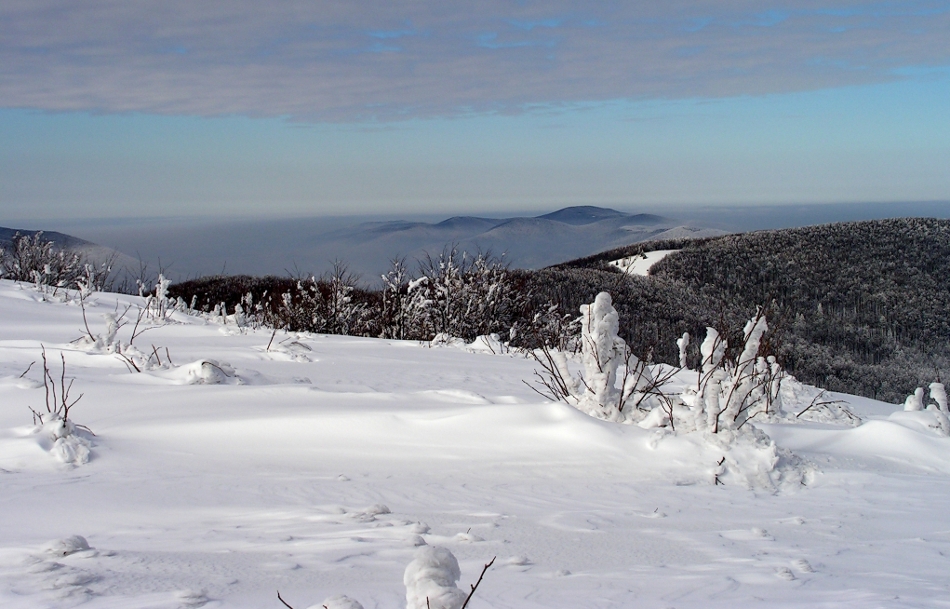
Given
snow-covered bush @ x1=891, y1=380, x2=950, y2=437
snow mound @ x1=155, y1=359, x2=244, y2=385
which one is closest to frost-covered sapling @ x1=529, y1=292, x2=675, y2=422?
snow-covered bush @ x1=891, y1=380, x2=950, y2=437

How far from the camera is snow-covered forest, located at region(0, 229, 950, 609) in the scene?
2.16 meters

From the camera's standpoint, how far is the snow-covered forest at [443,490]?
2.16m

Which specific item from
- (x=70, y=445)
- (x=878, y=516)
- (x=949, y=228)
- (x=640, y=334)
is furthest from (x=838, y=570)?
(x=949, y=228)

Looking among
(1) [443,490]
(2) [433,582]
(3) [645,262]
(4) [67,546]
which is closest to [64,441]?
(4) [67,546]

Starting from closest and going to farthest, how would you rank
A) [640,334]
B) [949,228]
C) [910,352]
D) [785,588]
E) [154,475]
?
[785,588] → [154,475] → [640,334] → [910,352] → [949,228]

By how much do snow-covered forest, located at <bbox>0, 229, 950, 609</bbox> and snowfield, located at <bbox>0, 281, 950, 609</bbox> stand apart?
0.5 inches

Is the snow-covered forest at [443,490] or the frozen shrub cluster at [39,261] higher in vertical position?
the frozen shrub cluster at [39,261]

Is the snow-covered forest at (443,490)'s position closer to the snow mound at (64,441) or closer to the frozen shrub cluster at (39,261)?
the snow mound at (64,441)

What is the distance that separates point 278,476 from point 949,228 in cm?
5790

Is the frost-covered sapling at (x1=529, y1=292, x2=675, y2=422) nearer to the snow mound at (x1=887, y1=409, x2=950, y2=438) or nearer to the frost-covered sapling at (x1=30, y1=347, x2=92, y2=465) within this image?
the snow mound at (x1=887, y1=409, x2=950, y2=438)

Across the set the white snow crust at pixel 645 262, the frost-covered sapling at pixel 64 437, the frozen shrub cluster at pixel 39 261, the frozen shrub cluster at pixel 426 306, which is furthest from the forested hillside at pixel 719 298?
the frost-covered sapling at pixel 64 437

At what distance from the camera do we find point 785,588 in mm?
2332

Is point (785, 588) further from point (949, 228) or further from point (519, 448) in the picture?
point (949, 228)

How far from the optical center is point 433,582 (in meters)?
1.28
